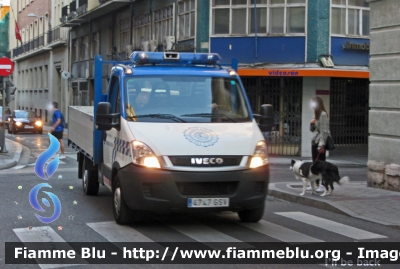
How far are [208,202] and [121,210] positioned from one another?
50.1 inches

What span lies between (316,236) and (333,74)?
15822mm

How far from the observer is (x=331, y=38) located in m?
24.7

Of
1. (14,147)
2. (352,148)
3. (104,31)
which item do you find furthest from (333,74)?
(104,31)

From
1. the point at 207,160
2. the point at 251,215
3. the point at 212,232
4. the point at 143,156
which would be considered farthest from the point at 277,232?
the point at 143,156

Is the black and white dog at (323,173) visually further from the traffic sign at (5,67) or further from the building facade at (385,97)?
the traffic sign at (5,67)

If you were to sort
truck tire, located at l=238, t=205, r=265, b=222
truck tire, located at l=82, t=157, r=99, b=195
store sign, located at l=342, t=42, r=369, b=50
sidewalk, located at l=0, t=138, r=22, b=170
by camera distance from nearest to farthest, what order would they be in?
truck tire, located at l=238, t=205, r=265, b=222
truck tire, located at l=82, t=157, r=99, b=195
sidewalk, located at l=0, t=138, r=22, b=170
store sign, located at l=342, t=42, r=369, b=50

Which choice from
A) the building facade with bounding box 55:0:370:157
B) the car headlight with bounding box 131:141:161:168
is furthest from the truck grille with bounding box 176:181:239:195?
the building facade with bounding box 55:0:370:157

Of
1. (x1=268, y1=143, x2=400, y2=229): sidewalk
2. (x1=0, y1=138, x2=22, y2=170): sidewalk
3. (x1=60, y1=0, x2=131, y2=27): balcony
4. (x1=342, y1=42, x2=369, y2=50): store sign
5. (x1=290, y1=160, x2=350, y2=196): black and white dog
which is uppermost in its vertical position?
(x1=60, y1=0, x2=131, y2=27): balcony

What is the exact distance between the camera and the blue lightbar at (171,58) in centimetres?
1013

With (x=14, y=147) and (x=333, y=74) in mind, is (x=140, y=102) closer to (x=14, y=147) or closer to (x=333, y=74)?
(x=333, y=74)

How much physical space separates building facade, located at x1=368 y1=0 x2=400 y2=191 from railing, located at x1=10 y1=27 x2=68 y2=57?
127 feet

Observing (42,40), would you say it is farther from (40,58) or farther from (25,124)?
(25,124)

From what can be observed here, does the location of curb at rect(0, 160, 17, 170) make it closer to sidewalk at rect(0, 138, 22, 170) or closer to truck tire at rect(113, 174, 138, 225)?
sidewalk at rect(0, 138, 22, 170)

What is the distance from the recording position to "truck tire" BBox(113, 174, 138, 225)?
9031 mm
